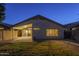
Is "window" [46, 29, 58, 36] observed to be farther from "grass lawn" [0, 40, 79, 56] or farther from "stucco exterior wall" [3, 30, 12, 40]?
"stucco exterior wall" [3, 30, 12, 40]

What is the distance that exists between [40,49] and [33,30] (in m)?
0.34

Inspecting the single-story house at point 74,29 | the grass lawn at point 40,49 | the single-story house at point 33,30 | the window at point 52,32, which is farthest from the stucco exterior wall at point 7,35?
the single-story house at point 74,29

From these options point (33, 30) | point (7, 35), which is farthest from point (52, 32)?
point (7, 35)

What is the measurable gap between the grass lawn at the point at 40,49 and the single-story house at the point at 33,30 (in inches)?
4.0

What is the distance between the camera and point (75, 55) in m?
7.92

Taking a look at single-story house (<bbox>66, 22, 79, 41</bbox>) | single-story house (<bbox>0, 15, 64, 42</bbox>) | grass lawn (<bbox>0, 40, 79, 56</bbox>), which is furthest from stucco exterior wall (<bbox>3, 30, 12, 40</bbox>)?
single-story house (<bbox>66, 22, 79, 41</bbox>)

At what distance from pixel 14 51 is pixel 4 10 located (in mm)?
707

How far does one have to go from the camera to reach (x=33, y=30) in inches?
314

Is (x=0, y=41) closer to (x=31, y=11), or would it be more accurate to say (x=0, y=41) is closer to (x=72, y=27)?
(x=31, y=11)

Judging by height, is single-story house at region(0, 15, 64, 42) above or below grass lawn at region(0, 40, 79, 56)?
above

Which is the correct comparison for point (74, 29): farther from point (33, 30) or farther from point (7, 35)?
point (7, 35)

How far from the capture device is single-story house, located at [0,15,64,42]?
795 cm

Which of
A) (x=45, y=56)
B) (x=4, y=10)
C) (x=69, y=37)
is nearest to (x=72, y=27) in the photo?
(x=69, y=37)

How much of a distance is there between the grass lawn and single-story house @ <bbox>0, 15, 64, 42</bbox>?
10cm
